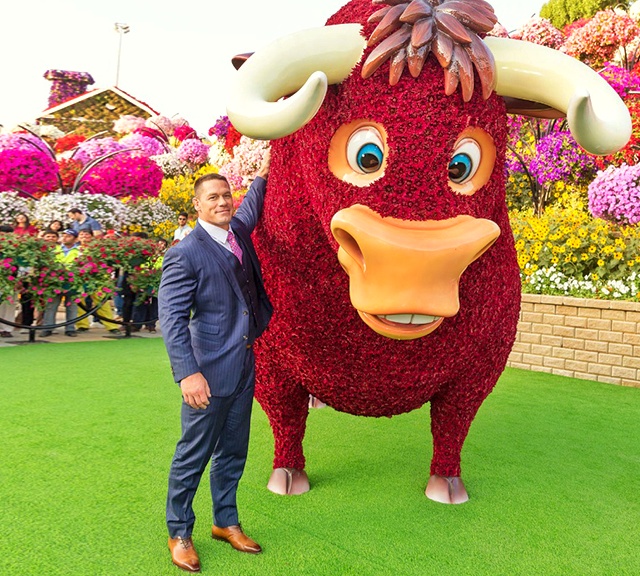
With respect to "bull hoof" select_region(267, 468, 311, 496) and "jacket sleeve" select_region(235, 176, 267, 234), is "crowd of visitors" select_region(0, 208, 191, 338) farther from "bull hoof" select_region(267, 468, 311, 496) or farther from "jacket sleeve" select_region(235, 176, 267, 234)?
"jacket sleeve" select_region(235, 176, 267, 234)

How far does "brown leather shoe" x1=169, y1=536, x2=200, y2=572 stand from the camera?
91.8 inches

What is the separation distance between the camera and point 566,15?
21484mm

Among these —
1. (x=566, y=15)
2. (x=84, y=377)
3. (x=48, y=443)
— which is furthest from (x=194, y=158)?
(x=48, y=443)

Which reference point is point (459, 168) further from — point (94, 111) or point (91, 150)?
point (94, 111)

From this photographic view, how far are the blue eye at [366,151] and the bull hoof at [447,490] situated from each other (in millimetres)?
1627

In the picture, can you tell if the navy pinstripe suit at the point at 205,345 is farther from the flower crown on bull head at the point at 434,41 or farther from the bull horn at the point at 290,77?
the flower crown on bull head at the point at 434,41

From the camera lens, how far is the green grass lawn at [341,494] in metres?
2.48

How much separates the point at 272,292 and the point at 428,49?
45.1 inches

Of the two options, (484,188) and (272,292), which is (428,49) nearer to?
(484,188)

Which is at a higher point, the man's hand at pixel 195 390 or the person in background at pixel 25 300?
the man's hand at pixel 195 390

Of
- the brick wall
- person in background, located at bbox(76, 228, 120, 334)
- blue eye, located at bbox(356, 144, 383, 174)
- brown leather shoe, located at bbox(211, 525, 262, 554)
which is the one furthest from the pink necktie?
person in background, located at bbox(76, 228, 120, 334)

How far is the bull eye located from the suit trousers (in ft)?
3.16

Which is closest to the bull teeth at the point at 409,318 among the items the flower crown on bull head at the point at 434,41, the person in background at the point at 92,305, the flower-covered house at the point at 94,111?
Answer: the flower crown on bull head at the point at 434,41

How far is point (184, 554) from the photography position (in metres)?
2.36
